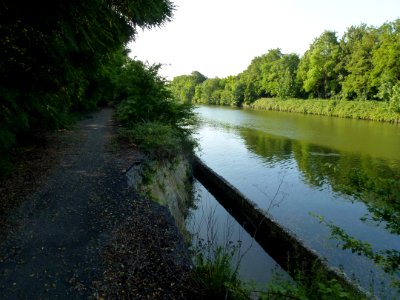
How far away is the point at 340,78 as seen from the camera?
182ft

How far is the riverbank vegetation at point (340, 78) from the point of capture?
44.0 meters

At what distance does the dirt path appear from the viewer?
13.8 feet

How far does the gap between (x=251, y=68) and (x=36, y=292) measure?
94439 mm

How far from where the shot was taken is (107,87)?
27875mm

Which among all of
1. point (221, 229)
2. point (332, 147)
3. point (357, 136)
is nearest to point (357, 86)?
point (357, 136)

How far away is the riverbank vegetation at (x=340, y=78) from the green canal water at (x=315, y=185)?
9.18 meters

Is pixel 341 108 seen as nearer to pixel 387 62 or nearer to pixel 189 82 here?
pixel 387 62

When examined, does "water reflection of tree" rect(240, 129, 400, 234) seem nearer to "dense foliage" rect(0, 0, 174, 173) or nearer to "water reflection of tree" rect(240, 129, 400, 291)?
"water reflection of tree" rect(240, 129, 400, 291)

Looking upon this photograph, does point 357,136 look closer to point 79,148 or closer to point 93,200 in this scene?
point 79,148

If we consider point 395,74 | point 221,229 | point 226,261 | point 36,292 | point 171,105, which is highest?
point 395,74

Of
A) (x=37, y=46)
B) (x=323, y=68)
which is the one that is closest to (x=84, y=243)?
(x=37, y=46)

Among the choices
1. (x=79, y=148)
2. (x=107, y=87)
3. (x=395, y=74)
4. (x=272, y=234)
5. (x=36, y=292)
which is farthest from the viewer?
(x=395, y=74)

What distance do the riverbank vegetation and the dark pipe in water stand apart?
16.2 m

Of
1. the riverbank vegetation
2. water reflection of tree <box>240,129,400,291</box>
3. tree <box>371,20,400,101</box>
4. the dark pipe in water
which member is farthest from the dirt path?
tree <box>371,20,400,101</box>
